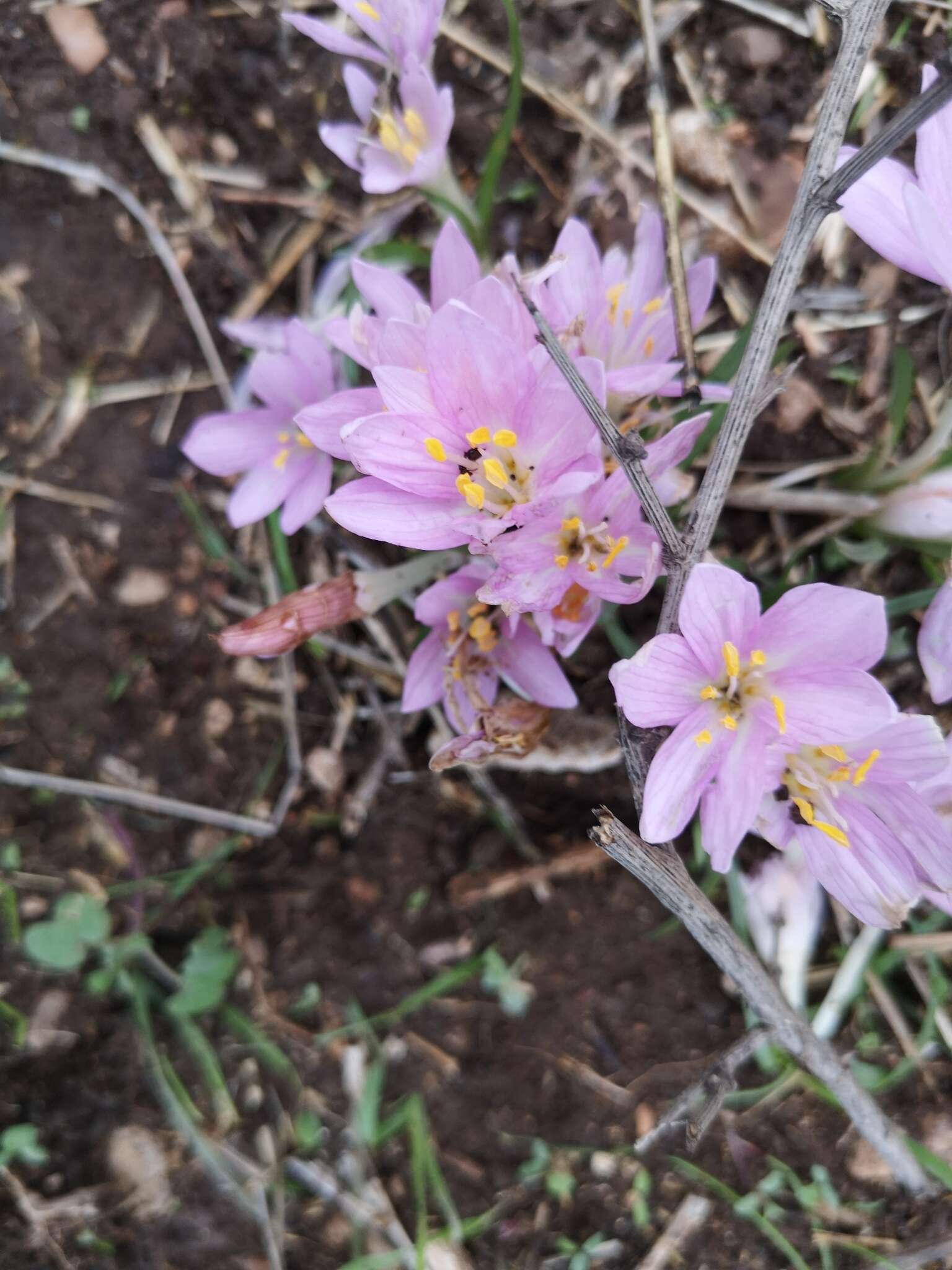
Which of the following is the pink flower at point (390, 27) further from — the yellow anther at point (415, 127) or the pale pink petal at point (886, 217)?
the pale pink petal at point (886, 217)

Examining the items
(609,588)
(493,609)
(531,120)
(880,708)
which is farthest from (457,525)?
(531,120)

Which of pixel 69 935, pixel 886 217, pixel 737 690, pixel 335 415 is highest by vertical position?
pixel 886 217

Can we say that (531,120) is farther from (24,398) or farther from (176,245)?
(24,398)

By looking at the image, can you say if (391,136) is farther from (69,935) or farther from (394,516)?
(69,935)

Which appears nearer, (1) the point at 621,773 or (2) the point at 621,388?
(2) the point at 621,388

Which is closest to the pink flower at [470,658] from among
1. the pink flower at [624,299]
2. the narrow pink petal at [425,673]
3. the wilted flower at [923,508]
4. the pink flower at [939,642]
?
the narrow pink petal at [425,673]

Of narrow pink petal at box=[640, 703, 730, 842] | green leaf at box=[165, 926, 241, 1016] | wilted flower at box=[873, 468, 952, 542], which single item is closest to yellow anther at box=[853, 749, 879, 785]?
narrow pink petal at box=[640, 703, 730, 842]

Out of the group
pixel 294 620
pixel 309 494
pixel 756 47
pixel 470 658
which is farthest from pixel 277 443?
pixel 756 47
